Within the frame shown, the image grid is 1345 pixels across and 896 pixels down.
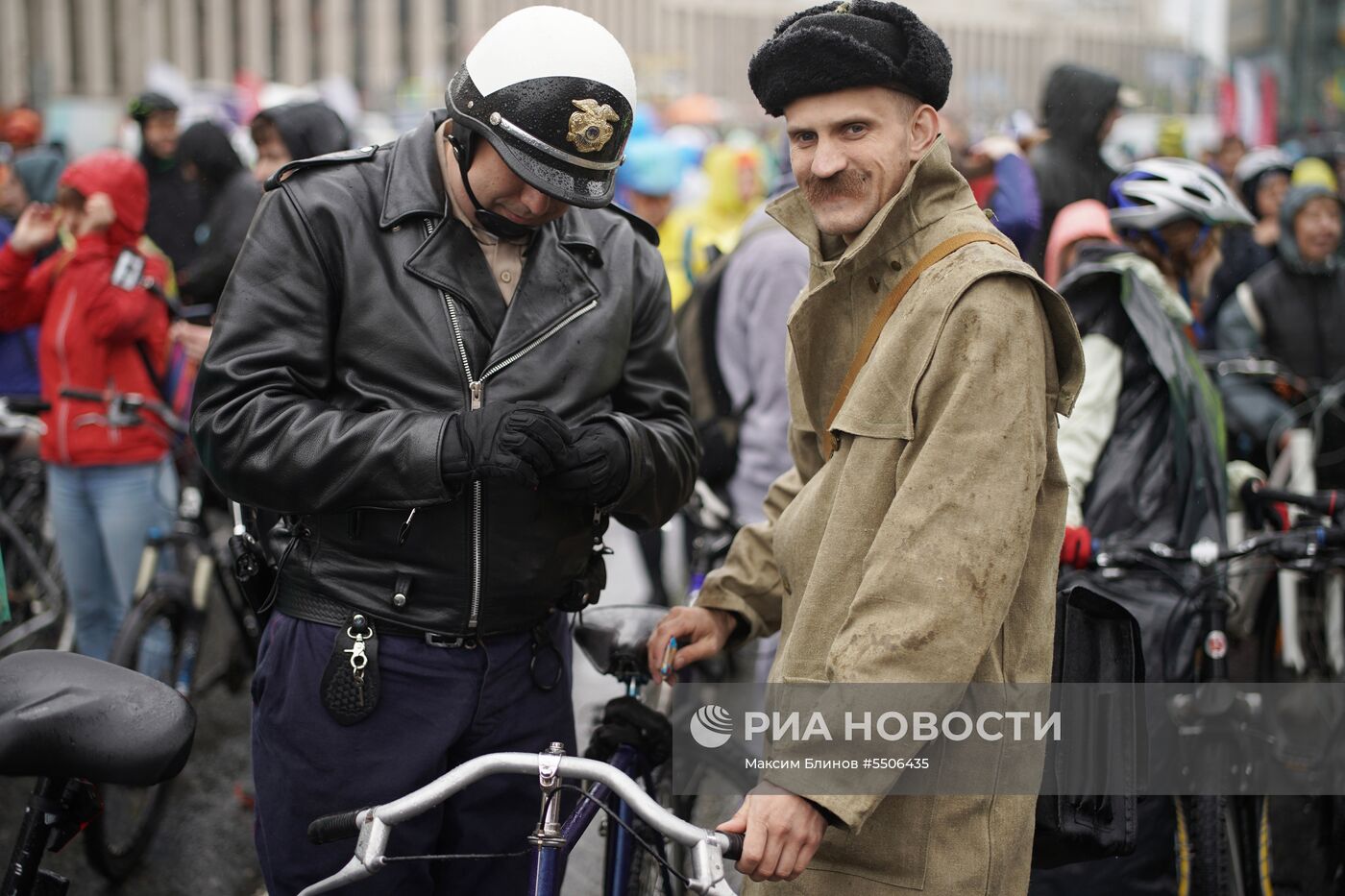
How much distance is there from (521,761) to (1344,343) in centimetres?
615

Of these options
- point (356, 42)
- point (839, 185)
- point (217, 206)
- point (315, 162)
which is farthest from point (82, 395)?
point (356, 42)

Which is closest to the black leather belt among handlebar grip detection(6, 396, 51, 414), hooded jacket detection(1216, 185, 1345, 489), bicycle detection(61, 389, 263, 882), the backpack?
bicycle detection(61, 389, 263, 882)

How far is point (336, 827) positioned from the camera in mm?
2172

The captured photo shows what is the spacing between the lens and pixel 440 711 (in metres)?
2.74

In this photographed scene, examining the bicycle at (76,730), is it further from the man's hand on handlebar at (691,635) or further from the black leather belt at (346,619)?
the man's hand on handlebar at (691,635)

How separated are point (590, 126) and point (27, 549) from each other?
466cm

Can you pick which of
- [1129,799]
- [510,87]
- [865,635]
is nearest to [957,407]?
[865,635]

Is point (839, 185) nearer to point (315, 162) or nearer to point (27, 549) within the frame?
point (315, 162)

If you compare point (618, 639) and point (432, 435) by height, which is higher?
point (432, 435)

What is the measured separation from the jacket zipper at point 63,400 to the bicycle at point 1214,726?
12.5 ft

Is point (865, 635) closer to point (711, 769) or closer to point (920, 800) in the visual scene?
point (920, 800)

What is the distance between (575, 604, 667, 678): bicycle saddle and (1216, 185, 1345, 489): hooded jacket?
191 inches

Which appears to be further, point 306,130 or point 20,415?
point 20,415

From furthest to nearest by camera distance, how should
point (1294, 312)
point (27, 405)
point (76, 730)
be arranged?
1. point (1294, 312)
2. point (27, 405)
3. point (76, 730)
